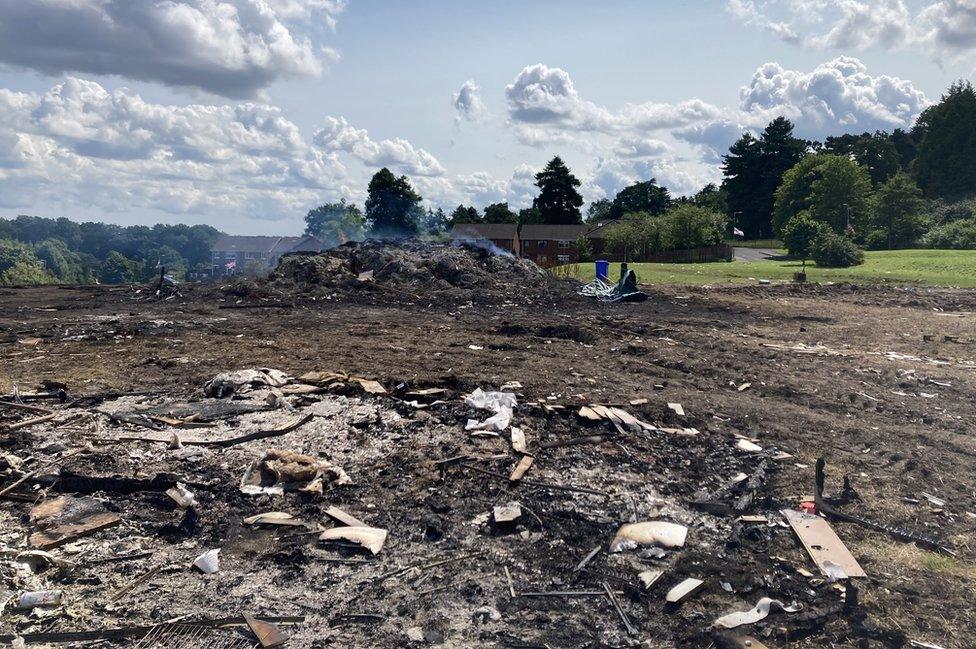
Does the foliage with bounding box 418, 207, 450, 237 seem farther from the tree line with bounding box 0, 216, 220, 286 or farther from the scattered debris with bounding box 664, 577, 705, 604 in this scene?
the scattered debris with bounding box 664, 577, 705, 604

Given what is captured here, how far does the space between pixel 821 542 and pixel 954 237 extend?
43309mm

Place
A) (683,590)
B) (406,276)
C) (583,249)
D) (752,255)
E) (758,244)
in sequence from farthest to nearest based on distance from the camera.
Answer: (758,244) < (583,249) < (752,255) < (406,276) < (683,590)

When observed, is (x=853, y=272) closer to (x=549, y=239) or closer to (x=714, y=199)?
(x=549, y=239)

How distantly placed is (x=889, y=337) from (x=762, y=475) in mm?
9609

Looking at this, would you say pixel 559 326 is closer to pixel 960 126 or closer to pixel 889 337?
pixel 889 337

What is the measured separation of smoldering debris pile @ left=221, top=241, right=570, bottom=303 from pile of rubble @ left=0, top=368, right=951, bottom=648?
509 inches

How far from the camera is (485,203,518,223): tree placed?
74.0 meters

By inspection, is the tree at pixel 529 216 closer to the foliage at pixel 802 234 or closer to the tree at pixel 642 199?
the tree at pixel 642 199

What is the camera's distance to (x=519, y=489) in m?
5.84

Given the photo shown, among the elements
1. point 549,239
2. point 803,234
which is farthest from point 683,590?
point 549,239

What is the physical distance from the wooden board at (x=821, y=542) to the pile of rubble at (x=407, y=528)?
22 mm

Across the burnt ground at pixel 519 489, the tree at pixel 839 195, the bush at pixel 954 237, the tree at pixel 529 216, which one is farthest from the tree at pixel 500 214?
the burnt ground at pixel 519 489

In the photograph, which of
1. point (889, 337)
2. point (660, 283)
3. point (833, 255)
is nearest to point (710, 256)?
point (833, 255)

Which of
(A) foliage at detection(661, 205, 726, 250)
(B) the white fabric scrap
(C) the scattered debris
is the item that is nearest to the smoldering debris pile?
(C) the scattered debris
